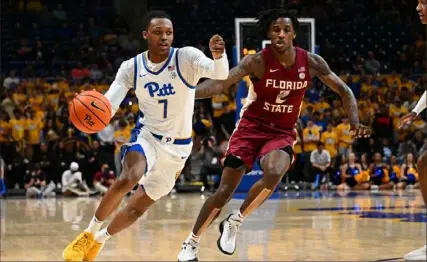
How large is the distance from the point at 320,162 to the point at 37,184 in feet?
22.2

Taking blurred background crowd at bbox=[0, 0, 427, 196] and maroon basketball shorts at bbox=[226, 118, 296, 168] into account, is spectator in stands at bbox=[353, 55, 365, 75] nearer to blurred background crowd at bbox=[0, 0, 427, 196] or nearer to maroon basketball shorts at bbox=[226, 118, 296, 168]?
blurred background crowd at bbox=[0, 0, 427, 196]

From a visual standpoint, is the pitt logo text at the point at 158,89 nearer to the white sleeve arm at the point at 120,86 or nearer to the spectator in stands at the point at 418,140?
the white sleeve arm at the point at 120,86

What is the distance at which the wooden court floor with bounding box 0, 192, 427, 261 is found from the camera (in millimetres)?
10430

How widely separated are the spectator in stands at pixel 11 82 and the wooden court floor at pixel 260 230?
167 inches

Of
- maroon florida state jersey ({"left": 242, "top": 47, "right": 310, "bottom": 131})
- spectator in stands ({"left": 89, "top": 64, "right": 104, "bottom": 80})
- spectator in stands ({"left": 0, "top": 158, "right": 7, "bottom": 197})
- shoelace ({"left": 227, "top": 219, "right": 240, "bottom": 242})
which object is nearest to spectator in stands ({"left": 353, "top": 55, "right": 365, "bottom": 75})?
spectator in stands ({"left": 89, "top": 64, "right": 104, "bottom": 80})

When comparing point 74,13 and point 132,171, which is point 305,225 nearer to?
point 132,171

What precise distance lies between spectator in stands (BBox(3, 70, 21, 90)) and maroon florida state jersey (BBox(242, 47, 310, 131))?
47.8 ft

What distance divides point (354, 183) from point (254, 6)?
8.90 metres

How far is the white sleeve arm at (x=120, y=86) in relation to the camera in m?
7.91

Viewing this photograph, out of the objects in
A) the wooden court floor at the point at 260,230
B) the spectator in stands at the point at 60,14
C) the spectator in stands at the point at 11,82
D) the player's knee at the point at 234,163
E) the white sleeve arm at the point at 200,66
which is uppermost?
the spectator in stands at the point at 60,14

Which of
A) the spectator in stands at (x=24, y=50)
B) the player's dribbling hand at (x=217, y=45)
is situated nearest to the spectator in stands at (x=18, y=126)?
the spectator in stands at (x=24, y=50)

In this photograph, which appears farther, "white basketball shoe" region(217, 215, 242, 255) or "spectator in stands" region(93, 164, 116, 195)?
"spectator in stands" region(93, 164, 116, 195)

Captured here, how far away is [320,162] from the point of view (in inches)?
795

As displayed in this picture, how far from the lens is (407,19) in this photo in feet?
93.1
